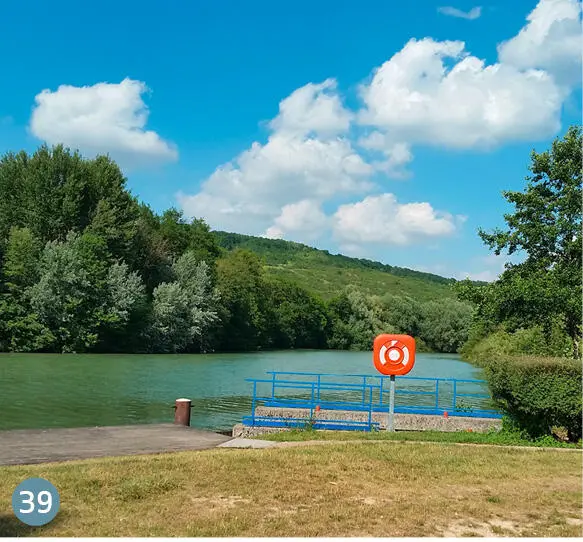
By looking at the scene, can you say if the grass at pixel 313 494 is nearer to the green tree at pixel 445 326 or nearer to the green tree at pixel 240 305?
the green tree at pixel 240 305

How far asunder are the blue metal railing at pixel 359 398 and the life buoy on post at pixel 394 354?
156 cm

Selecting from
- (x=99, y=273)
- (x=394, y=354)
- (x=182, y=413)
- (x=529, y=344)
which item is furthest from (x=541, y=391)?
(x=99, y=273)

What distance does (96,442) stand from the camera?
13000 mm

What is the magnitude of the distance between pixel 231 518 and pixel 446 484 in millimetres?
3213

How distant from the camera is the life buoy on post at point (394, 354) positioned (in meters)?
14.3

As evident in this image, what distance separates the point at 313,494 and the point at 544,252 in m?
13.4

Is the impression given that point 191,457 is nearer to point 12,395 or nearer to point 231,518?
point 231,518

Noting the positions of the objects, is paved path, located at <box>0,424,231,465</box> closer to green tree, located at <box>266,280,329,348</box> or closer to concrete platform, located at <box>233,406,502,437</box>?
concrete platform, located at <box>233,406,502,437</box>

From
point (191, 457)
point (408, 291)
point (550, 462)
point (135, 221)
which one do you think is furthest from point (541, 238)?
point (408, 291)

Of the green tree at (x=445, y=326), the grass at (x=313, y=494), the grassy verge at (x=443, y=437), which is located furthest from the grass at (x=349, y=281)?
the grass at (x=313, y=494)

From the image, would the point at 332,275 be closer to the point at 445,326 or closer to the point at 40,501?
the point at 445,326

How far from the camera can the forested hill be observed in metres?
144

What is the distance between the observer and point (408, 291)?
477 feet

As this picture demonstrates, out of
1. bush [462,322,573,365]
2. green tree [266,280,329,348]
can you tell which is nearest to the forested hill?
green tree [266,280,329,348]
